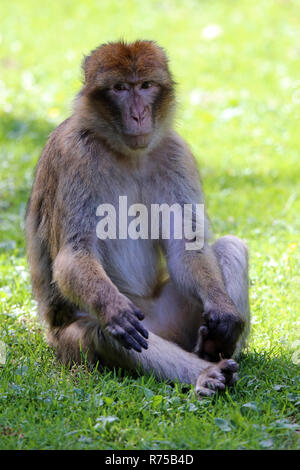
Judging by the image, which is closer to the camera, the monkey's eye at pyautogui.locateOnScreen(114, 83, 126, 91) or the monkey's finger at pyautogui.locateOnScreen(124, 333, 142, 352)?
the monkey's finger at pyautogui.locateOnScreen(124, 333, 142, 352)

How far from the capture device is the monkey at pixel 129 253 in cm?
439

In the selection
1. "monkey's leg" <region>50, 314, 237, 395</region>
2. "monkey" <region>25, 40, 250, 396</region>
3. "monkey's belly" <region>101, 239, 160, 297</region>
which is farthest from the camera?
"monkey's belly" <region>101, 239, 160, 297</region>

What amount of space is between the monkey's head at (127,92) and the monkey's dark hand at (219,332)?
1075 mm

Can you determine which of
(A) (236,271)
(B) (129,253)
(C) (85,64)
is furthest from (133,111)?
(A) (236,271)

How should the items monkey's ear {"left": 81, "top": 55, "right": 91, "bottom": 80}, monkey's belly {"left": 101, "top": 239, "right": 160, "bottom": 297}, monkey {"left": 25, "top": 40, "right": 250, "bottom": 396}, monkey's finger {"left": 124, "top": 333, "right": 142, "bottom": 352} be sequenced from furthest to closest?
monkey's ear {"left": 81, "top": 55, "right": 91, "bottom": 80}
monkey's belly {"left": 101, "top": 239, "right": 160, "bottom": 297}
monkey {"left": 25, "top": 40, "right": 250, "bottom": 396}
monkey's finger {"left": 124, "top": 333, "right": 142, "bottom": 352}

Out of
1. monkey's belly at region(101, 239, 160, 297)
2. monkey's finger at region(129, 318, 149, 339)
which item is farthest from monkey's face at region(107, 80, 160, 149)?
monkey's finger at region(129, 318, 149, 339)

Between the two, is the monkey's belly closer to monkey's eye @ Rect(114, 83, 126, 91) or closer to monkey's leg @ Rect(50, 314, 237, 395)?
monkey's leg @ Rect(50, 314, 237, 395)

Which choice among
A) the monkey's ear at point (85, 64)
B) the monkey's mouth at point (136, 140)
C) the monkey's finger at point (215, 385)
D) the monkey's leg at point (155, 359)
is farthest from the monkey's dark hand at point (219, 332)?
the monkey's ear at point (85, 64)

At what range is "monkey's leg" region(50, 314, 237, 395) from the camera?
427 cm

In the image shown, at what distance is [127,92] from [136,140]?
0.29m

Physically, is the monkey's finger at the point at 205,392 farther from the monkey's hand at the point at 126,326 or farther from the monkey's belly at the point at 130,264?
the monkey's belly at the point at 130,264

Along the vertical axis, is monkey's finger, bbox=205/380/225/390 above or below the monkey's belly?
below

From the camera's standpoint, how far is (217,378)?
13.9ft
